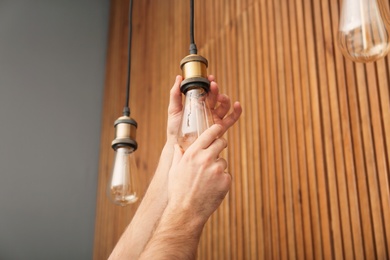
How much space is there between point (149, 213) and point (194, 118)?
543 millimetres

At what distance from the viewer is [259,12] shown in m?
2.02

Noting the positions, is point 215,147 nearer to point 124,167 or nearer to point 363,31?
point 363,31

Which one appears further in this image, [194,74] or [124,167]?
[124,167]

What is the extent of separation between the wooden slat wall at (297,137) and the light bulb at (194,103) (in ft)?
2.81

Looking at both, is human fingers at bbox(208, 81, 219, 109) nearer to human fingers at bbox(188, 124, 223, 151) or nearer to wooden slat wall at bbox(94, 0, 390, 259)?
human fingers at bbox(188, 124, 223, 151)

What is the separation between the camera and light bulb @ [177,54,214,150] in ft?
2.36

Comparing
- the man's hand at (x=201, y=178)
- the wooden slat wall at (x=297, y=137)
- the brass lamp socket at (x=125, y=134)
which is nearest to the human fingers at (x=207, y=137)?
the man's hand at (x=201, y=178)

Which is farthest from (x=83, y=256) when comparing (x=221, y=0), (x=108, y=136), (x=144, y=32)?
(x=221, y=0)

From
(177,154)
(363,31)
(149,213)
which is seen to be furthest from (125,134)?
(363,31)

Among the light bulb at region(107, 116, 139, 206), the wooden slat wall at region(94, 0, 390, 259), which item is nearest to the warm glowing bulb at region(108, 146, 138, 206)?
the light bulb at region(107, 116, 139, 206)

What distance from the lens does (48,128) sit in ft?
10.2

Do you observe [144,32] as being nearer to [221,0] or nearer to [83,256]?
[221,0]

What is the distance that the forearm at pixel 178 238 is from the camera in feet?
2.50

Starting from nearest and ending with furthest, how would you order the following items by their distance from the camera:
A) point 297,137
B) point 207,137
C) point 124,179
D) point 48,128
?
1. point 207,137
2. point 124,179
3. point 297,137
4. point 48,128
